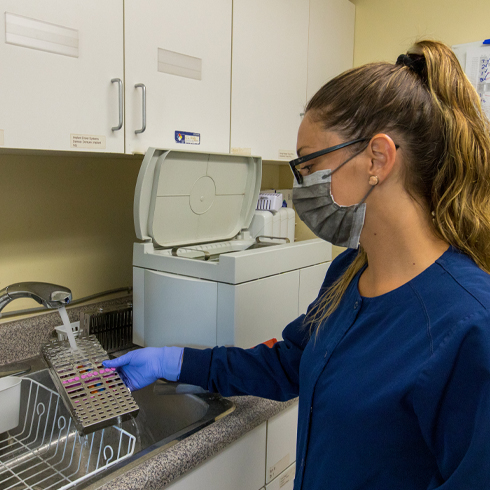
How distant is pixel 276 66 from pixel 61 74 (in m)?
0.81

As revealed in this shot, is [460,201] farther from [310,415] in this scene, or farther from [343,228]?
[310,415]

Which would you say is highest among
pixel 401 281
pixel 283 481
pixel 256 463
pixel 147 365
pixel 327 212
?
pixel 327 212

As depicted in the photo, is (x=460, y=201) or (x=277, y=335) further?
(x=277, y=335)

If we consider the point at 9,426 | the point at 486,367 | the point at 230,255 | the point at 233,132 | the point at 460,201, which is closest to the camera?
the point at 486,367

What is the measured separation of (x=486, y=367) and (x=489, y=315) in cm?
7

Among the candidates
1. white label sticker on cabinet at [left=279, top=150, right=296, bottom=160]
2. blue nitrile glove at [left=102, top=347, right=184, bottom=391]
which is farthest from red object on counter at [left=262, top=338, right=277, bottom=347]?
white label sticker on cabinet at [left=279, top=150, right=296, bottom=160]

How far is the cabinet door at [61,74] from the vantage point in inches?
37.5

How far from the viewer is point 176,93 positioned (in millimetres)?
1270

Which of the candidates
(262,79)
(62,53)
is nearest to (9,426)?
(62,53)

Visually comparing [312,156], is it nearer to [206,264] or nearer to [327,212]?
[327,212]

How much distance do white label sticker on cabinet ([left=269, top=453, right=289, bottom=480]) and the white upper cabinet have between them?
0.93m

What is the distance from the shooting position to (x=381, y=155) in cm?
73

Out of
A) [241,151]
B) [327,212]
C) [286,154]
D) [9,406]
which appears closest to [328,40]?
[286,154]

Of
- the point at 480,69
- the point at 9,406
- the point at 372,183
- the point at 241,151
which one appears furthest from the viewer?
the point at 480,69
